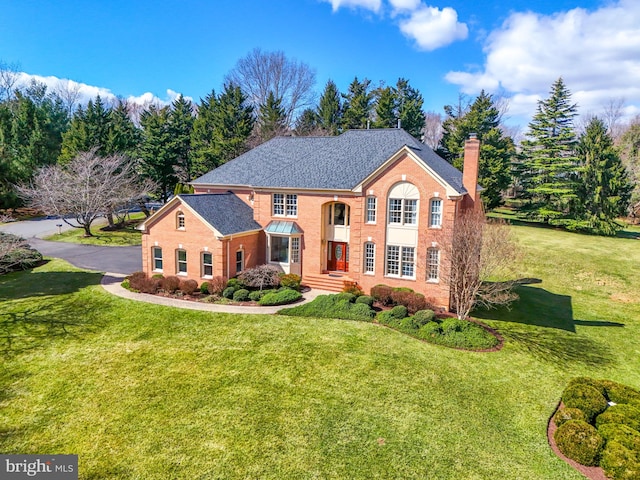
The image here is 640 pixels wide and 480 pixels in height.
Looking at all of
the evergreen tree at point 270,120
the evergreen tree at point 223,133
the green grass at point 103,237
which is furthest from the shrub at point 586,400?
the evergreen tree at point 270,120

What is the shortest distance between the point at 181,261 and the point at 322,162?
13.0m

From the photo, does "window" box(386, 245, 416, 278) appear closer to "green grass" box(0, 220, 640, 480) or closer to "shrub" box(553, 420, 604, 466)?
"green grass" box(0, 220, 640, 480)

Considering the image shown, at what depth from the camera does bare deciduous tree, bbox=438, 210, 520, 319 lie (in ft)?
68.5

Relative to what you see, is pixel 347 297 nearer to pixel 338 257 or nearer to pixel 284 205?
pixel 338 257

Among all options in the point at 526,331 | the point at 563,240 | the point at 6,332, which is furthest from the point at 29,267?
the point at 563,240

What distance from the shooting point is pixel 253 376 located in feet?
54.7

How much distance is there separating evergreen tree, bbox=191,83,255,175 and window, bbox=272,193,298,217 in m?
30.4

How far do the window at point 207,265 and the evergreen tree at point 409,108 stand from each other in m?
48.0

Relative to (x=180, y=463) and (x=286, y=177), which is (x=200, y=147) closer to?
(x=286, y=177)

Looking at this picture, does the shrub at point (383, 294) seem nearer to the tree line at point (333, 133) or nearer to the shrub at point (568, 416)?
the shrub at point (568, 416)

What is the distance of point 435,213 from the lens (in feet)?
82.2

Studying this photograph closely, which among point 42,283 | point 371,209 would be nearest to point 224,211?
point 371,209

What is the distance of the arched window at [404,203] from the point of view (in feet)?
83.4

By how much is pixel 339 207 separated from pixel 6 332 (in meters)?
21.5
